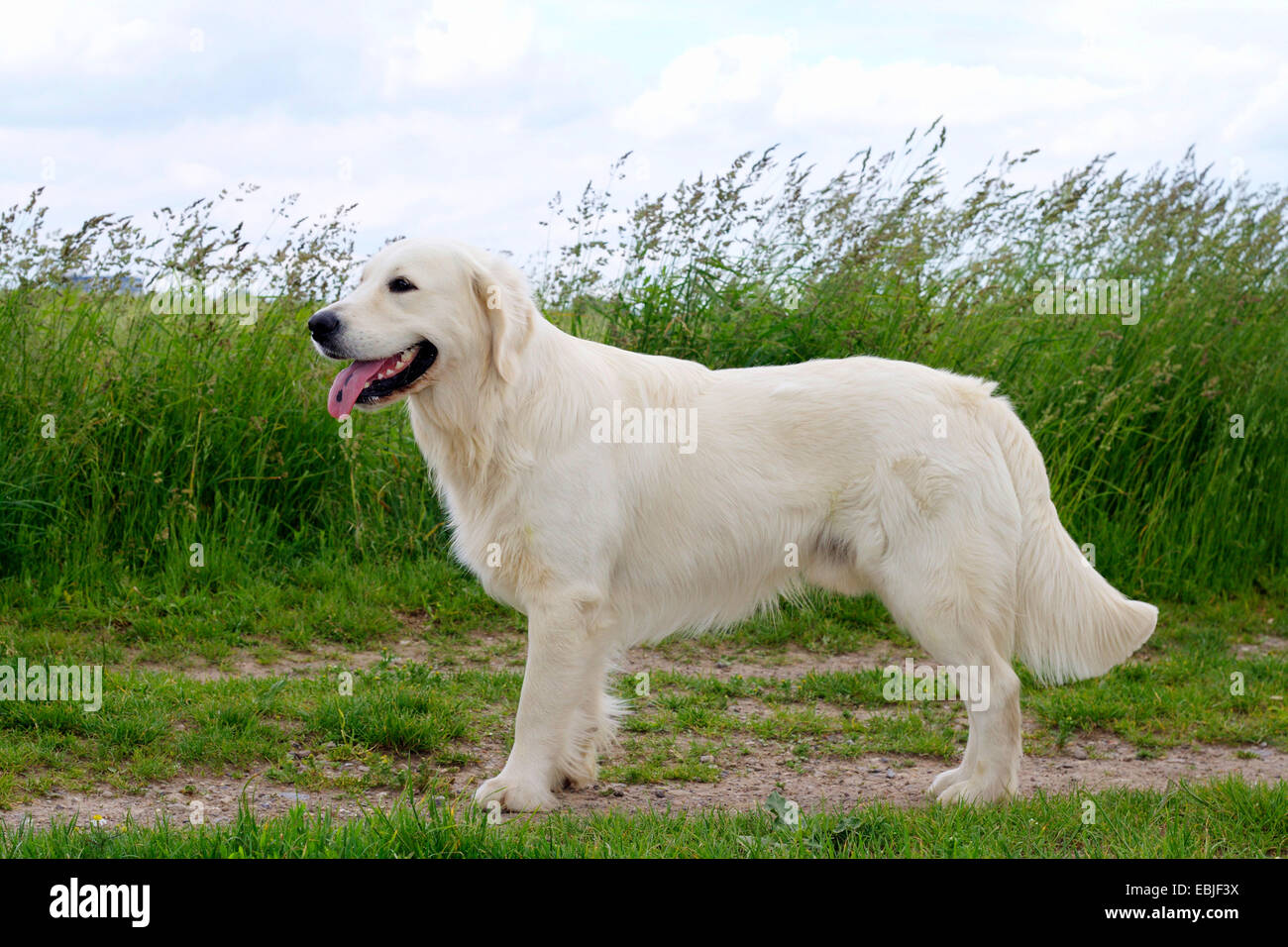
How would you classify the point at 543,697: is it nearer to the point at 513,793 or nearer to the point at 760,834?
the point at 513,793

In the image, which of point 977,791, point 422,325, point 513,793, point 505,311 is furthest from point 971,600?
point 422,325

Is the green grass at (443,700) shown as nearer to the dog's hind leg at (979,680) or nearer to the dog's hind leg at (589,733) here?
the dog's hind leg at (589,733)

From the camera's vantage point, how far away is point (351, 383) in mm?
4047

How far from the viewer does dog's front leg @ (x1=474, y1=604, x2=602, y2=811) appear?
4.08 metres

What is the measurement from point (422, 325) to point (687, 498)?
1129mm

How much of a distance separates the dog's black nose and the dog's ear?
1.64 feet

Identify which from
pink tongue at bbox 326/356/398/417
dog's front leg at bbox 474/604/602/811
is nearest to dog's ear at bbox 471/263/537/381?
pink tongue at bbox 326/356/398/417

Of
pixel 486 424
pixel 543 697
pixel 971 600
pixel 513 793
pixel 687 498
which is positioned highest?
pixel 486 424

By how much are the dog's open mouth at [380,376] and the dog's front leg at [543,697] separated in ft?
3.09

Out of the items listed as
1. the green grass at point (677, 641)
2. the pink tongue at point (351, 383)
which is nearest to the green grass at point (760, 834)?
the green grass at point (677, 641)

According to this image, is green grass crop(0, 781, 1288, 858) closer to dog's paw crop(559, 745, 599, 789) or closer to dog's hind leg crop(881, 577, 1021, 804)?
dog's hind leg crop(881, 577, 1021, 804)

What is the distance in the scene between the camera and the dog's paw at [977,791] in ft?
13.3

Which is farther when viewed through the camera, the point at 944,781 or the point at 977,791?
the point at 944,781
